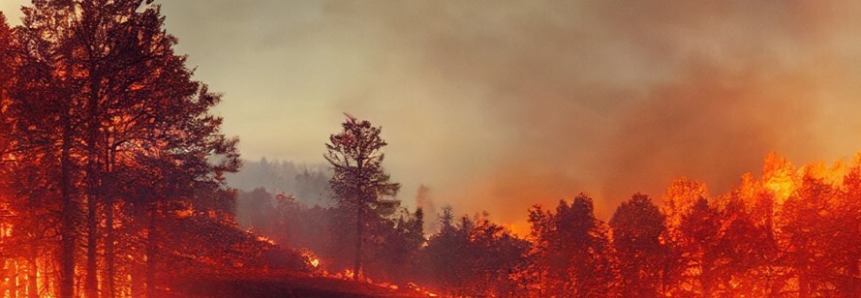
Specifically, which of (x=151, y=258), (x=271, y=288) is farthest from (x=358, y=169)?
(x=151, y=258)

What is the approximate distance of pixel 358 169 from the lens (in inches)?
1683

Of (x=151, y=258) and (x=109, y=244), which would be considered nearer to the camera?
(x=109, y=244)

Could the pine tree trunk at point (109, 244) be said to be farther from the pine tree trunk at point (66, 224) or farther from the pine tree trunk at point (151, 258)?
the pine tree trunk at point (66, 224)

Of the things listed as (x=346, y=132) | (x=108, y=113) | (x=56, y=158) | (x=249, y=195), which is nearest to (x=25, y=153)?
(x=56, y=158)

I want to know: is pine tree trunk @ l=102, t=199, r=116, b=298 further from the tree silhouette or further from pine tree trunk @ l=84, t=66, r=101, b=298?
the tree silhouette

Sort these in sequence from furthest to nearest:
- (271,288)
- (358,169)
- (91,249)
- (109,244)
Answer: (358,169), (271,288), (109,244), (91,249)

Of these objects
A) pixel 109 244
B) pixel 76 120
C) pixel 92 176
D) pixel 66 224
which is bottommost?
pixel 109 244

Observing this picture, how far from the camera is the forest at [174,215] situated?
50.5 feet

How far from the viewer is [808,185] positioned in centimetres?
3372

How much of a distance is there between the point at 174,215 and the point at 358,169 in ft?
69.9

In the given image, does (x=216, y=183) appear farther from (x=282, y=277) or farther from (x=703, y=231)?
(x=703, y=231)

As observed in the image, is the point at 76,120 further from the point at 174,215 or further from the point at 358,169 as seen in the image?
the point at 358,169

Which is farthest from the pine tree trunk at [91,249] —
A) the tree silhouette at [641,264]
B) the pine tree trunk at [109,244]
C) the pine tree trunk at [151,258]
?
the tree silhouette at [641,264]

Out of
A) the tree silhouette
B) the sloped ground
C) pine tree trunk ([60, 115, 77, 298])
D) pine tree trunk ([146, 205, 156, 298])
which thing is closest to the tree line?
pine tree trunk ([60, 115, 77, 298])
